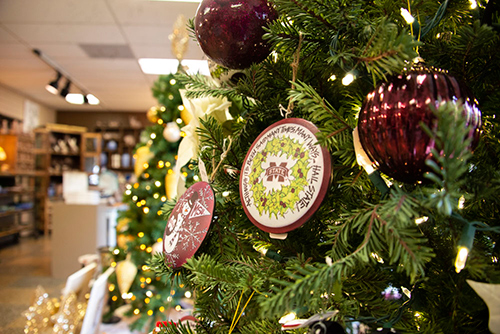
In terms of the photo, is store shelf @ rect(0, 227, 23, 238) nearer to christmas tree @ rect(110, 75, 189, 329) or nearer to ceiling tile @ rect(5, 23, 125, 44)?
ceiling tile @ rect(5, 23, 125, 44)

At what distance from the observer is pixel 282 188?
414mm

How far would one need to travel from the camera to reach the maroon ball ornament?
0.52 metres

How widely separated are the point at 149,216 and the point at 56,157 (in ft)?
22.0

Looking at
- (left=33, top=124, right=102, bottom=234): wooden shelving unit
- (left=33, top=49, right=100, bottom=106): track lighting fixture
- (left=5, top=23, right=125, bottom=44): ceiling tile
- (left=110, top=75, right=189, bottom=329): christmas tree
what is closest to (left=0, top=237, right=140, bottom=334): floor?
(left=110, top=75, right=189, bottom=329): christmas tree

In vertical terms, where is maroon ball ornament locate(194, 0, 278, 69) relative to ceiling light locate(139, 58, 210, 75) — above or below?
below

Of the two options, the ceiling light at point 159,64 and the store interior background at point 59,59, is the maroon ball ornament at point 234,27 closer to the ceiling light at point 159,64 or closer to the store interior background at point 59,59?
the store interior background at point 59,59

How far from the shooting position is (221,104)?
0.67m

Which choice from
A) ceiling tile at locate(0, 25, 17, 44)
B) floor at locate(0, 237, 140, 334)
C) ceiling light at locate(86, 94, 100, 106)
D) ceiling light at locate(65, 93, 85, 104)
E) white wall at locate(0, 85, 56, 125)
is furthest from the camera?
ceiling light at locate(86, 94, 100, 106)

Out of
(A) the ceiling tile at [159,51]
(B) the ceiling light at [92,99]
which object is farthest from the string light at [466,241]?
(B) the ceiling light at [92,99]

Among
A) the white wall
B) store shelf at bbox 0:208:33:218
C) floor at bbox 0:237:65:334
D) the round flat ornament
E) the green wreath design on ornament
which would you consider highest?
the white wall

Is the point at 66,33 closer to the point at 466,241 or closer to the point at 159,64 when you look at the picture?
the point at 159,64

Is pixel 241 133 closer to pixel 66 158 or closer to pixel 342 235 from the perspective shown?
pixel 342 235

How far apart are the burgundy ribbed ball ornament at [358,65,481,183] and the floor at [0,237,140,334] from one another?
207 cm

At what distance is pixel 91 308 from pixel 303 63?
1.33 metres
